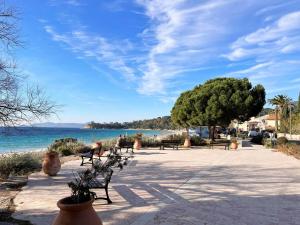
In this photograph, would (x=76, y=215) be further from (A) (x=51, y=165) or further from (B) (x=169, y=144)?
(B) (x=169, y=144)

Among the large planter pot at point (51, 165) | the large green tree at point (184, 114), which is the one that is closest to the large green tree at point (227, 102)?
the large green tree at point (184, 114)

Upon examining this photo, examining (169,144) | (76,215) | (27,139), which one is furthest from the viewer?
(27,139)

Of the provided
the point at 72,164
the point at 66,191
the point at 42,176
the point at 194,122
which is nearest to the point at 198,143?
the point at 194,122

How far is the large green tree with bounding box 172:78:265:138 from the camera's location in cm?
3384

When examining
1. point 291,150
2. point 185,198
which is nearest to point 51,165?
point 185,198

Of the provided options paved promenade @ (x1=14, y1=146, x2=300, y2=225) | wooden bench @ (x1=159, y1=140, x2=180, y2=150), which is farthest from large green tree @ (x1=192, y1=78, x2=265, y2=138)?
paved promenade @ (x1=14, y1=146, x2=300, y2=225)

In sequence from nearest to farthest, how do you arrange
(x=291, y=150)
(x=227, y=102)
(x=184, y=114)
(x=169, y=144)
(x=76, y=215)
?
1. (x=76, y=215)
2. (x=291, y=150)
3. (x=169, y=144)
4. (x=227, y=102)
5. (x=184, y=114)

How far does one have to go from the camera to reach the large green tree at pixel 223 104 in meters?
33.8

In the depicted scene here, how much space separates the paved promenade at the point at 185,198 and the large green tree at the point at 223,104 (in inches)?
783

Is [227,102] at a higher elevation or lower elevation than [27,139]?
higher

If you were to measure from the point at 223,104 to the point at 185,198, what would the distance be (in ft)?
83.9

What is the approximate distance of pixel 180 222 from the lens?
6914 mm

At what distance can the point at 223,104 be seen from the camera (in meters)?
33.8

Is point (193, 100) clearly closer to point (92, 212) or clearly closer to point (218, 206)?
point (218, 206)
